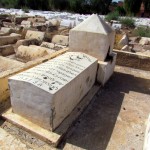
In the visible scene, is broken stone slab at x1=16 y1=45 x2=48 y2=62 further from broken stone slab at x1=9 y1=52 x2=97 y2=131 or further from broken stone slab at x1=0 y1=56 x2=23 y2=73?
broken stone slab at x1=9 y1=52 x2=97 y2=131

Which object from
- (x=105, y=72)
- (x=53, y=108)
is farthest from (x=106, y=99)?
(x=53, y=108)

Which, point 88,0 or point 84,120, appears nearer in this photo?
point 84,120

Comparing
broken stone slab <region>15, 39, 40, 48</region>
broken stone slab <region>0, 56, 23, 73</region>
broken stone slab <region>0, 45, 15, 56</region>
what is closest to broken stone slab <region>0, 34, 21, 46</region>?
broken stone slab <region>15, 39, 40, 48</region>

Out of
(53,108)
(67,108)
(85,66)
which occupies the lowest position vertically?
(67,108)

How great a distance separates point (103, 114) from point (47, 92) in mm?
1984

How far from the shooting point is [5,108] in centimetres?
477

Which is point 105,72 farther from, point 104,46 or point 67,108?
point 67,108

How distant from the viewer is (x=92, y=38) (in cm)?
614

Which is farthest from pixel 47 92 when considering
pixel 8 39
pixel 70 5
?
pixel 70 5

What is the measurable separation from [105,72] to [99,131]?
7.62ft

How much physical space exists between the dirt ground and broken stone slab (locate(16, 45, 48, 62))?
3.55m

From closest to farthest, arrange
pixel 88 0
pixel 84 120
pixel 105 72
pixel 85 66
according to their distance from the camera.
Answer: pixel 84 120 → pixel 85 66 → pixel 105 72 → pixel 88 0

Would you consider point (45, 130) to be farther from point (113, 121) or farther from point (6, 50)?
point (6, 50)

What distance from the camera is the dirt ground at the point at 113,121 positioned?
4.15m
